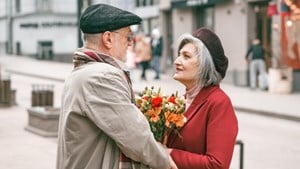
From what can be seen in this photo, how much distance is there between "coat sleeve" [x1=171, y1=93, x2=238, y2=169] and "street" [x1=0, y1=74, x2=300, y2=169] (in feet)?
19.0

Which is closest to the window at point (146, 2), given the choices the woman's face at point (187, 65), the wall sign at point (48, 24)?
the wall sign at point (48, 24)

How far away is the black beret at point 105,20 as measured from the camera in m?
2.85

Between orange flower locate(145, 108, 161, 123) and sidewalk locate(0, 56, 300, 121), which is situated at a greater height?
orange flower locate(145, 108, 161, 123)

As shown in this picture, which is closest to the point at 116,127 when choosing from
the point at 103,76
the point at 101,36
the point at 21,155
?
the point at 103,76

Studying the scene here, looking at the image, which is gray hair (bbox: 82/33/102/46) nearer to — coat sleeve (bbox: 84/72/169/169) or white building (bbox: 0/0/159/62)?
coat sleeve (bbox: 84/72/169/169)

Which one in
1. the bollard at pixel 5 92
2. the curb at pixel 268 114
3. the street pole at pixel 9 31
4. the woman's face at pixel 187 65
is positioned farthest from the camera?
the street pole at pixel 9 31

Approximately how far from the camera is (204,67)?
3.32 m

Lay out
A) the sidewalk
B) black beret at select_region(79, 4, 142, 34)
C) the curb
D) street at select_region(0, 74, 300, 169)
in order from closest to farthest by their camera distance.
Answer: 1. black beret at select_region(79, 4, 142, 34)
2. street at select_region(0, 74, 300, 169)
3. the curb
4. the sidewalk

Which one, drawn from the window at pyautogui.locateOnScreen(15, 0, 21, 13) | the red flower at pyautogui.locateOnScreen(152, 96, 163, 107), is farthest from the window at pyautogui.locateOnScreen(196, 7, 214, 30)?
the window at pyautogui.locateOnScreen(15, 0, 21, 13)

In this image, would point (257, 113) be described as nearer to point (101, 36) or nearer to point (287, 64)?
point (287, 64)

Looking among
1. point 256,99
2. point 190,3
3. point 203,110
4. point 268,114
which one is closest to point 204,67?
point 203,110

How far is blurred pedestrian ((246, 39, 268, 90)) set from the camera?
843 inches

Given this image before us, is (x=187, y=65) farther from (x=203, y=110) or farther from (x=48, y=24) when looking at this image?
(x=48, y=24)

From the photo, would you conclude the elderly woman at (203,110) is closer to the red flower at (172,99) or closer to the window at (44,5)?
the red flower at (172,99)
